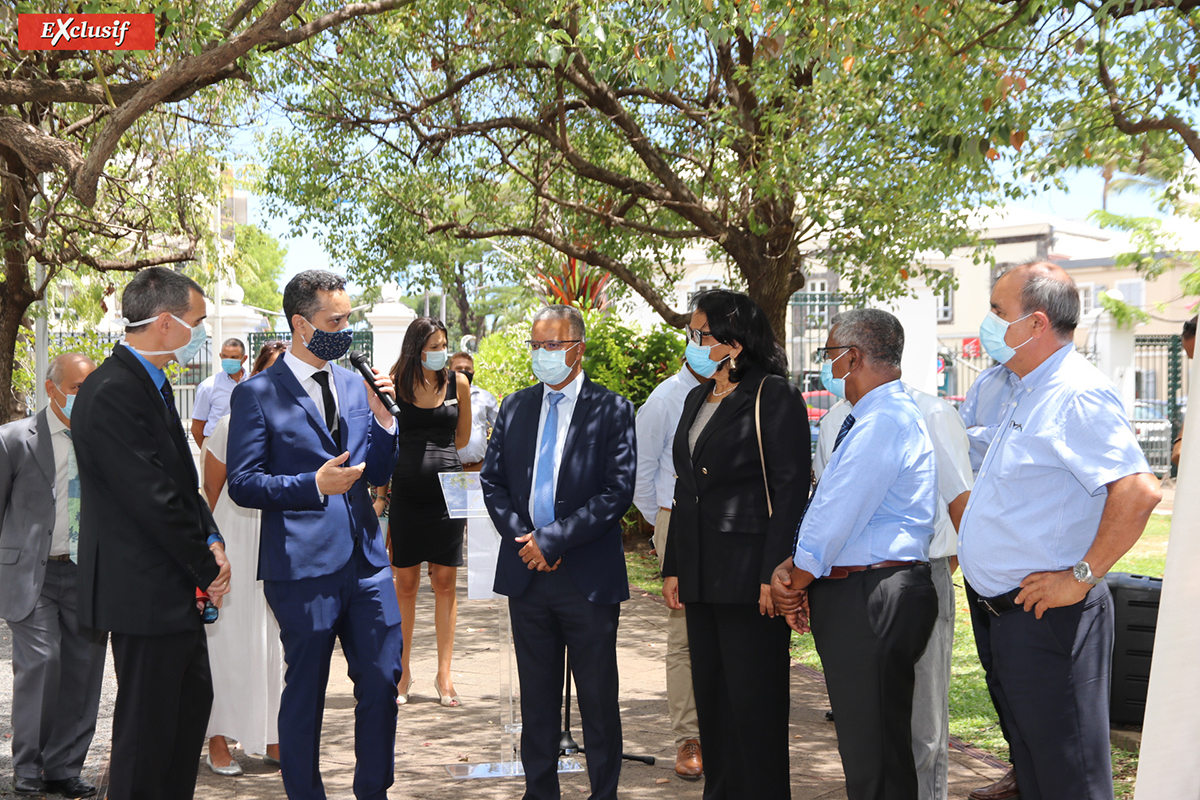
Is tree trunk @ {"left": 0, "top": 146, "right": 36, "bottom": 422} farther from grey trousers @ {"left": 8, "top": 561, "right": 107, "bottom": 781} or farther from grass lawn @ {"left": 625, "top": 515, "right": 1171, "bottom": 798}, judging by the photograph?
grass lawn @ {"left": 625, "top": 515, "right": 1171, "bottom": 798}

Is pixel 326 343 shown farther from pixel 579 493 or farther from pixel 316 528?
pixel 579 493

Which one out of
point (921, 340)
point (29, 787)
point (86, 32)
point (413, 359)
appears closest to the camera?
point (29, 787)

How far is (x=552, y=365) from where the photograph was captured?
15.8 ft

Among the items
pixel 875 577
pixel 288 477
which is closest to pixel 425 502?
pixel 288 477

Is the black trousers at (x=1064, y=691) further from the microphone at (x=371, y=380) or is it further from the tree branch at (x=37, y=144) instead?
the tree branch at (x=37, y=144)

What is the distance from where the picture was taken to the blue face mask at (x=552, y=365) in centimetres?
480

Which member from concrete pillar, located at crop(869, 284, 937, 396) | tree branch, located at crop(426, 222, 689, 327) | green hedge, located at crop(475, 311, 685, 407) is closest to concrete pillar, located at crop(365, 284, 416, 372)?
tree branch, located at crop(426, 222, 689, 327)

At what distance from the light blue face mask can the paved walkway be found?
6.02 feet

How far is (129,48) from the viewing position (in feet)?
23.9

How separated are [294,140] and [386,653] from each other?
1040cm

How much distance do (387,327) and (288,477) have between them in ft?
54.4

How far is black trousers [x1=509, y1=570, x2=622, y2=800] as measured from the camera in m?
4.52

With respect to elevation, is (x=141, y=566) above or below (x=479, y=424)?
below

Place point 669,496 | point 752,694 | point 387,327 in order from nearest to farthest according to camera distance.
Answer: point 752,694, point 669,496, point 387,327
